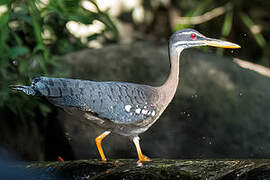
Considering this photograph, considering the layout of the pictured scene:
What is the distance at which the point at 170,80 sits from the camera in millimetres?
5152

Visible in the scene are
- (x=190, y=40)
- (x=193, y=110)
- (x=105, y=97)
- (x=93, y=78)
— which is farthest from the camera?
(x=93, y=78)

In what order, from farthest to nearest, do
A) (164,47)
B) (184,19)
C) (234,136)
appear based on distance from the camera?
(184,19) → (164,47) → (234,136)

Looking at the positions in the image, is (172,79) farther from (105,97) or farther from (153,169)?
(153,169)

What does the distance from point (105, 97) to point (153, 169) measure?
971 millimetres

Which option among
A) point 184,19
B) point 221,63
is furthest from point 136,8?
point 221,63

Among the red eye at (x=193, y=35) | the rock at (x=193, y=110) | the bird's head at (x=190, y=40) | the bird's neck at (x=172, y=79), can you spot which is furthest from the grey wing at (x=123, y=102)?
the rock at (x=193, y=110)

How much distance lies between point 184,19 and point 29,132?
15.4ft

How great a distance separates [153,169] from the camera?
401 centimetres

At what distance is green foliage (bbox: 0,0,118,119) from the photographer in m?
6.17

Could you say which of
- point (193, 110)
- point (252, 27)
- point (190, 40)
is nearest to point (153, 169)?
point (190, 40)

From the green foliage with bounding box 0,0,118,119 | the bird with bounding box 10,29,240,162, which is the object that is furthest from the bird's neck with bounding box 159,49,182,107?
the green foliage with bounding box 0,0,118,119

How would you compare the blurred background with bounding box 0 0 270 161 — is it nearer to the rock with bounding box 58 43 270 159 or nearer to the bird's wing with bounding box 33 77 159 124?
the rock with bounding box 58 43 270 159

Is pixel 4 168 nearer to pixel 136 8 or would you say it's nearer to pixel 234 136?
pixel 234 136

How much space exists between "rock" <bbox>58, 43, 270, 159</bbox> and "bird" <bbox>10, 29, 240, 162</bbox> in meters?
1.29
